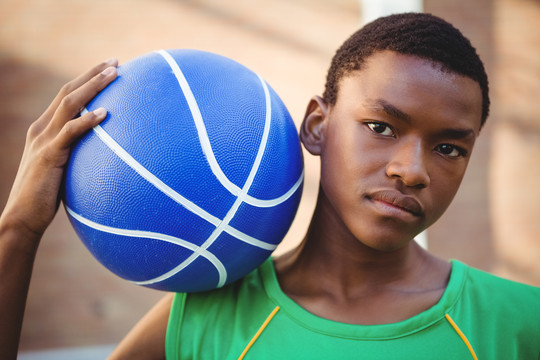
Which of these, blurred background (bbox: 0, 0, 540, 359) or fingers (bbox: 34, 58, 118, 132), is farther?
blurred background (bbox: 0, 0, 540, 359)

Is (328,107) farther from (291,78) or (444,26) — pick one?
(291,78)

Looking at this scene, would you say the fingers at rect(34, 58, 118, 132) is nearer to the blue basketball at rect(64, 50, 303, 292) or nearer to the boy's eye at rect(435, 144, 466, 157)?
the blue basketball at rect(64, 50, 303, 292)

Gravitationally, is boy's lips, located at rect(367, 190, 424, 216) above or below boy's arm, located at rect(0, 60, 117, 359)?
above

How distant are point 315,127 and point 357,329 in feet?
2.41

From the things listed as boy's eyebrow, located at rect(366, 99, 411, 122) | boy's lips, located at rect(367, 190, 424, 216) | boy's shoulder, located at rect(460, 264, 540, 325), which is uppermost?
boy's eyebrow, located at rect(366, 99, 411, 122)

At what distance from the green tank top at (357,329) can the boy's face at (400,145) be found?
1.00ft

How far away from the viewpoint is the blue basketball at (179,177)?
1283 millimetres

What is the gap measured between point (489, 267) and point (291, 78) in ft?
11.7

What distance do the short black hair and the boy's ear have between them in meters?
0.04

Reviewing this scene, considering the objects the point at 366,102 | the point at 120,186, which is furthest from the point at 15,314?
the point at 366,102

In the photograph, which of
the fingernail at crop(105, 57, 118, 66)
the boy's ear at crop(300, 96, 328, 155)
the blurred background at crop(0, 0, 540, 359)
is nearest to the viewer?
the fingernail at crop(105, 57, 118, 66)

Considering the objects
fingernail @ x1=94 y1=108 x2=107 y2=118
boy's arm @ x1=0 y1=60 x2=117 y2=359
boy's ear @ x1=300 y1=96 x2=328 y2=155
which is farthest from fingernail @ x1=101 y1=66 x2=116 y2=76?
boy's ear @ x1=300 y1=96 x2=328 y2=155

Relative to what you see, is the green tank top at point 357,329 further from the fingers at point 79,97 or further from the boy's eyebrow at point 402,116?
the fingers at point 79,97

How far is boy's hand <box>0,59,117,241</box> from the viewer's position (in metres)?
1.34
